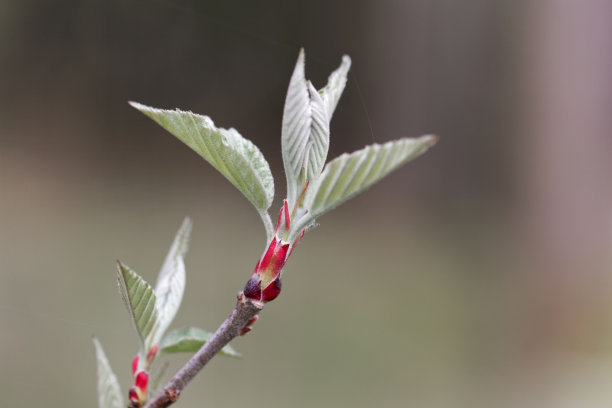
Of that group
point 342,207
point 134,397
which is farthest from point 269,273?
point 342,207

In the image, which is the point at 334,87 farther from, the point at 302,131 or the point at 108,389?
the point at 108,389

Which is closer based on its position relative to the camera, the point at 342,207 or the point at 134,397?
the point at 134,397

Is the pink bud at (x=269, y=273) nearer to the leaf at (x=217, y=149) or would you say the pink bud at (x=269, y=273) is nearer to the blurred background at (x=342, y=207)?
the leaf at (x=217, y=149)

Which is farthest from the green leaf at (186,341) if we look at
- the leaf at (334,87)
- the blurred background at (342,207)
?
the blurred background at (342,207)

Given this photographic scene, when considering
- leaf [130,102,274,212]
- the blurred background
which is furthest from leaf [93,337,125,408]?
the blurred background

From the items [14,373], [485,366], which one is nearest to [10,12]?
[14,373]

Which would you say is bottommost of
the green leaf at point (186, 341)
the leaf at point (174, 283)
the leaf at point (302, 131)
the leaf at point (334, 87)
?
the green leaf at point (186, 341)
